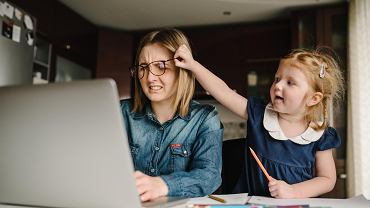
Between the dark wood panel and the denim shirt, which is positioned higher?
the dark wood panel

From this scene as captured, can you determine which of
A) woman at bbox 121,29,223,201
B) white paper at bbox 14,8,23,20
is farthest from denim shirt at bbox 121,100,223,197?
white paper at bbox 14,8,23,20

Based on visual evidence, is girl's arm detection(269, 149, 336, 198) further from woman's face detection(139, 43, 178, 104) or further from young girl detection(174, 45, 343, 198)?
woman's face detection(139, 43, 178, 104)

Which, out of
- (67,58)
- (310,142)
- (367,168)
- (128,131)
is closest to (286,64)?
(310,142)

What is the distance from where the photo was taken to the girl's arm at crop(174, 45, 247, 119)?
0.99 metres

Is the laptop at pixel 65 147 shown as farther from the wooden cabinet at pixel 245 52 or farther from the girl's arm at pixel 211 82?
the wooden cabinet at pixel 245 52

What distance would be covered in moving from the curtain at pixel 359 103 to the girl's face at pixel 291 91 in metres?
1.97

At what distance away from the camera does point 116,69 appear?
12.7 feet

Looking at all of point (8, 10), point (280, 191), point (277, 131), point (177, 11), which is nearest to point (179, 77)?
point (277, 131)

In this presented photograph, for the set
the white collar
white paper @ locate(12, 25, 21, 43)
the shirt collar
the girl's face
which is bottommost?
the white collar

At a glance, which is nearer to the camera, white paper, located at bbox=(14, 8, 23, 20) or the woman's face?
the woman's face

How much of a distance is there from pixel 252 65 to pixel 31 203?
3.09 metres

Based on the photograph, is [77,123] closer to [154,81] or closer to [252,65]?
[154,81]

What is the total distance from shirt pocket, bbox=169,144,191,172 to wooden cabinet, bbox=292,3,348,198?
232 cm

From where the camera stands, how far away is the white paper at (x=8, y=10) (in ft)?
7.82
